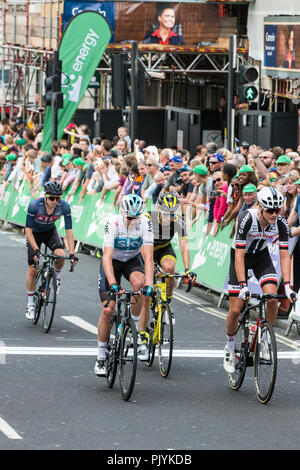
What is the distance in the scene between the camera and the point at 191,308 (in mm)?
16719

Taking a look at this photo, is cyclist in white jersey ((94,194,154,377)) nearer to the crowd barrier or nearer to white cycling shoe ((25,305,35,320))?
white cycling shoe ((25,305,35,320))

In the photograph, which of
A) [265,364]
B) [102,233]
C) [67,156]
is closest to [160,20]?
[67,156]

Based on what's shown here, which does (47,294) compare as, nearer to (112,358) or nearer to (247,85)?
(112,358)

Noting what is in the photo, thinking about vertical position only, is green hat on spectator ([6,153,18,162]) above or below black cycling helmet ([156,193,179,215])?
below

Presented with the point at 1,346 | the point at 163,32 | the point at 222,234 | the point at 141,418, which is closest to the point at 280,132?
the point at 163,32

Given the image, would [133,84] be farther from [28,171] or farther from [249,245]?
[249,245]

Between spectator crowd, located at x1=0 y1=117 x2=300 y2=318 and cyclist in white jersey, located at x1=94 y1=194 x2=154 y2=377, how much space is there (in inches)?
116

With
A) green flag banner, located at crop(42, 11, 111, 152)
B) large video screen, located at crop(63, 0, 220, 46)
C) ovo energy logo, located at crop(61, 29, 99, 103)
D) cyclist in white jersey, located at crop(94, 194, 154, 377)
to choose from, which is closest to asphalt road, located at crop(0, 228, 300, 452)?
cyclist in white jersey, located at crop(94, 194, 154, 377)

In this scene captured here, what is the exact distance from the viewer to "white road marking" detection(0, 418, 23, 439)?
8875 millimetres

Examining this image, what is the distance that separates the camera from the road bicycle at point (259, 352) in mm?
10203

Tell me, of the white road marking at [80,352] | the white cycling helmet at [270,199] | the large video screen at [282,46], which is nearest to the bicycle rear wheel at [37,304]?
the white road marking at [80,352]

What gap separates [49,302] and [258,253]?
4.21 m

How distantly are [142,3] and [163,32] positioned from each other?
1.19 meters

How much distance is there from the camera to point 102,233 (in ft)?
73.5
